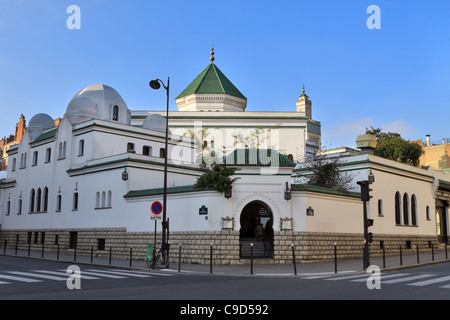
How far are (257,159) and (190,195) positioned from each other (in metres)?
3.99

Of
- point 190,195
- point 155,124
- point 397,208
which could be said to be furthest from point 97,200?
point 397,208

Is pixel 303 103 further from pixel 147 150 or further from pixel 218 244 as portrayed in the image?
pixel 218 244

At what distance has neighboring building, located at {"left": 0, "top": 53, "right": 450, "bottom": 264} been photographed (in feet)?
78.9

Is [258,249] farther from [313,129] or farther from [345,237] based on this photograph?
[313,129]

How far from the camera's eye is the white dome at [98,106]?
37.2 metres

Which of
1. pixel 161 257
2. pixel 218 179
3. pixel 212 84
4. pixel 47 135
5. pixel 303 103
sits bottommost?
pixel 161 257

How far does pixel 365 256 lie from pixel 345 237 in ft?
26.1

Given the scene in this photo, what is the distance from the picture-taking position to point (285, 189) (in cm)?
2412

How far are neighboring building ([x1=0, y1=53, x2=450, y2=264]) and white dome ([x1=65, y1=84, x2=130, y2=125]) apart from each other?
4.1 inches

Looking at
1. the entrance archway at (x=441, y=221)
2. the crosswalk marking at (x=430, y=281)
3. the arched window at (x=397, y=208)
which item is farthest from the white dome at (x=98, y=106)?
the crosswalk marking at (x=430, y=281)

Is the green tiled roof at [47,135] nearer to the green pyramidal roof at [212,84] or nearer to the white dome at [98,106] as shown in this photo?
the white dome at [98,106]

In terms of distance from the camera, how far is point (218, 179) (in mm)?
23484

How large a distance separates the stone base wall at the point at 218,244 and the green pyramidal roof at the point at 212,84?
2372cm
